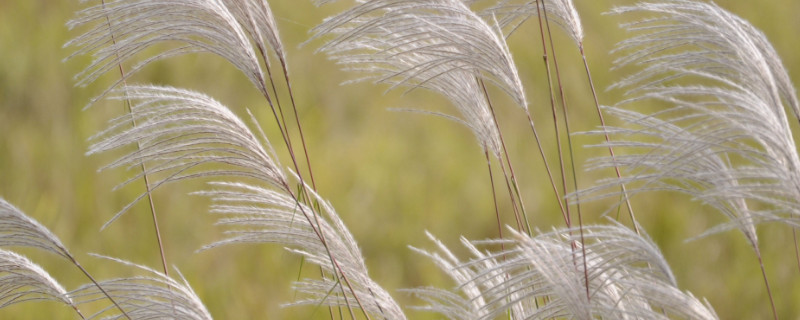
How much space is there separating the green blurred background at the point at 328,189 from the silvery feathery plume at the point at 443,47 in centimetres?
133

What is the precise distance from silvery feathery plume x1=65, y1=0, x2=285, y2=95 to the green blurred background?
4.72 feet

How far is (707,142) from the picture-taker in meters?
1.18

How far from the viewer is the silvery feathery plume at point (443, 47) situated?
4.36 ft

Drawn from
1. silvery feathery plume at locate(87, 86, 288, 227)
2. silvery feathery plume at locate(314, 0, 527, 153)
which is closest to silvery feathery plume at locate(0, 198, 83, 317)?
silvery feathery plume at locate(87, 86, 288, 227)

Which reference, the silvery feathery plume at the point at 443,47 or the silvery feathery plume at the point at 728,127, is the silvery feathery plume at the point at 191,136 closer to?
the silvery feathery plume at the point at 443,47

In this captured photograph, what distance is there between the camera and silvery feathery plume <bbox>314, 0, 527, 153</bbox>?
1328 millimetres

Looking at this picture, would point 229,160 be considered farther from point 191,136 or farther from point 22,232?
point 22,232

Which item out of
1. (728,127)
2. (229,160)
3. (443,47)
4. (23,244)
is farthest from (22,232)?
(728,127)

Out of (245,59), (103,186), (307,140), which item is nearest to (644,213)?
(307,140)

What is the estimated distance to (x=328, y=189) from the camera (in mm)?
3441

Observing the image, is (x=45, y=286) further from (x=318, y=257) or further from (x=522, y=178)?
(x=522, y=178)

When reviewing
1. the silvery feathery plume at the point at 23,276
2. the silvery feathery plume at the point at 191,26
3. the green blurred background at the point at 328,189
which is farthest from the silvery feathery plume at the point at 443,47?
the green blurred background at the point at 328,189

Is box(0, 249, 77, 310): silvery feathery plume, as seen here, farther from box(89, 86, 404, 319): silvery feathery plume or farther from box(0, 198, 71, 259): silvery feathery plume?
box(89, 86, 404, 319): silvery feathery plume

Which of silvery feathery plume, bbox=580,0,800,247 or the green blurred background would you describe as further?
the green blurred background
